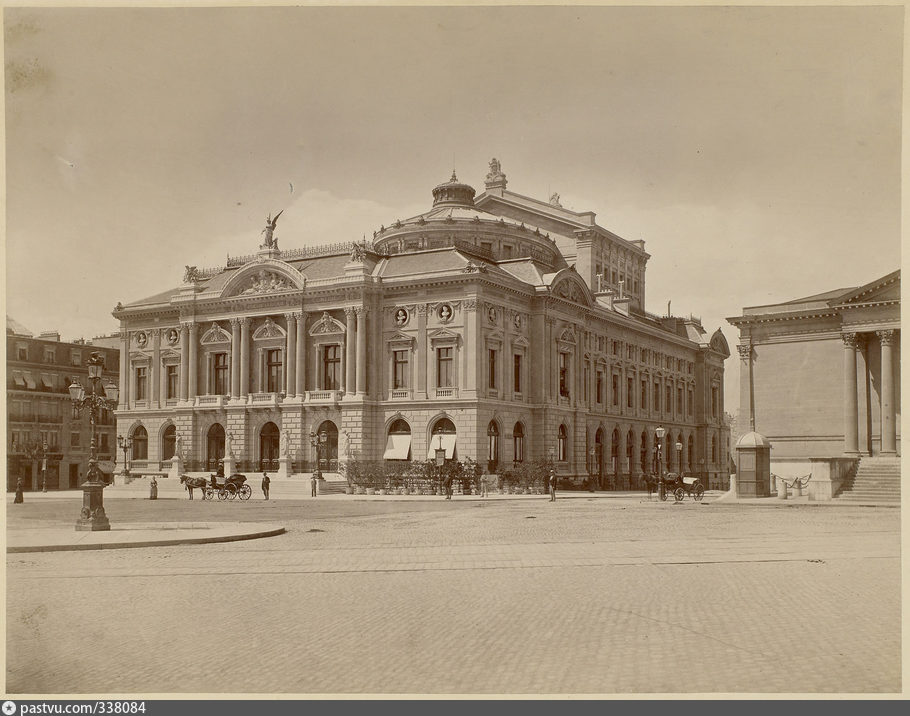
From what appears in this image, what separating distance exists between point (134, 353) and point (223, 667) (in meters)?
63.3

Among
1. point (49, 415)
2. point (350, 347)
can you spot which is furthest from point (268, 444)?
point (49, 415)

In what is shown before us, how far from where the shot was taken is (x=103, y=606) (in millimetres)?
13891

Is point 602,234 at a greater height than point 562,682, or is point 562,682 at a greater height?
point 602,234

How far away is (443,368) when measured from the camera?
58.3 metres

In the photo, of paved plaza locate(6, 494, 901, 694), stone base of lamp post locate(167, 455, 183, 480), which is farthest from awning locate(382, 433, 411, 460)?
paved plaza locate(6, 494, 901, 694)

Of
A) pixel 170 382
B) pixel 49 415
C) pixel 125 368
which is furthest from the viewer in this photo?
pixel 49 415

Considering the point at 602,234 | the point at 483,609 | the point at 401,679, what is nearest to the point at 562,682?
the point at 401,679

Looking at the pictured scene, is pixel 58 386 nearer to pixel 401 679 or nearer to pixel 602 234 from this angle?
pixel 602 234

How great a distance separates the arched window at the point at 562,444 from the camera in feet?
207

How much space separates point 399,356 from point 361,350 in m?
2.33

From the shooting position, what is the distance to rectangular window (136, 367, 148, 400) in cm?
7069

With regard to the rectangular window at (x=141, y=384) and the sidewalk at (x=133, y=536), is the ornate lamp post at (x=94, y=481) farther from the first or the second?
the rectangular window at (x=141, y=384)

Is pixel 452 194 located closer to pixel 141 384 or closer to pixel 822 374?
pixel 141 384

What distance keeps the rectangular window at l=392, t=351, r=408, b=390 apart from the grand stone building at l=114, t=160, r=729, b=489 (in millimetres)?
86
